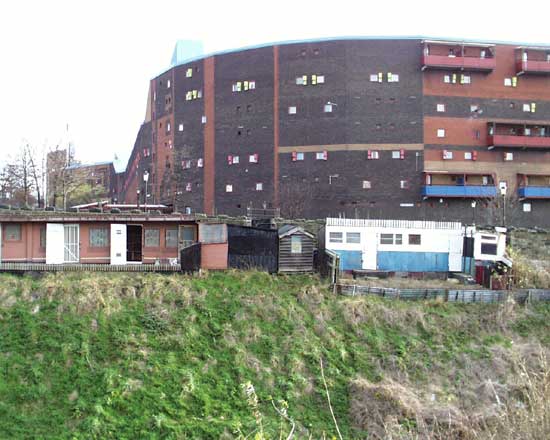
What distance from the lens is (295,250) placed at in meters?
24.2

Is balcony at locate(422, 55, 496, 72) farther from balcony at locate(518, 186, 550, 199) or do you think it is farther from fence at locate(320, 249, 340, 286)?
fence at locate(320, 249, 340, 286)

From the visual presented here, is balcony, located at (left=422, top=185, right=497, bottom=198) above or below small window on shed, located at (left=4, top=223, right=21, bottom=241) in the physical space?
above

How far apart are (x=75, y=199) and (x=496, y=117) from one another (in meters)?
47.3

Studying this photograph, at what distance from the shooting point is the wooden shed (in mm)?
24078

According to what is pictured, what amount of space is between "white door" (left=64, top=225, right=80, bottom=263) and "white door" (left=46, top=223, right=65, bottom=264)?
0.22m

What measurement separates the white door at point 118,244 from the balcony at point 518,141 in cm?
3364

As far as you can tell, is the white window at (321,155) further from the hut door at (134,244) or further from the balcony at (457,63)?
the hut door at (134,244)

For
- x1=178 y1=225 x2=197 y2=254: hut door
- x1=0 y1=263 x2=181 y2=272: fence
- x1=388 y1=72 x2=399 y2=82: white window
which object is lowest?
x1=0 y1=263 x2=181 y2=272: fence

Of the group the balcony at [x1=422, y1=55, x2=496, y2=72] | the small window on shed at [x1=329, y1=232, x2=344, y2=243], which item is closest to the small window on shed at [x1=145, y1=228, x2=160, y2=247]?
the small window on shed at [x1=329, y1=232, x2=344, y2=243]

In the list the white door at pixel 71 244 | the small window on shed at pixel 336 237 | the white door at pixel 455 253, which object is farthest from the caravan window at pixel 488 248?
the white door at pixel 71 244

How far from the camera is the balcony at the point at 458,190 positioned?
140ft

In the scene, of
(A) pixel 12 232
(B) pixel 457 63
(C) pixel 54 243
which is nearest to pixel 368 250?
(C) pixel 54 243

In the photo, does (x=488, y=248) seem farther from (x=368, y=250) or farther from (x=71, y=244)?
(x=71, y=244)

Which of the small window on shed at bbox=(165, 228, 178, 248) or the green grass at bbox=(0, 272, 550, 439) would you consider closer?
the green grass at bbox=(0, 272, 550, 439)
